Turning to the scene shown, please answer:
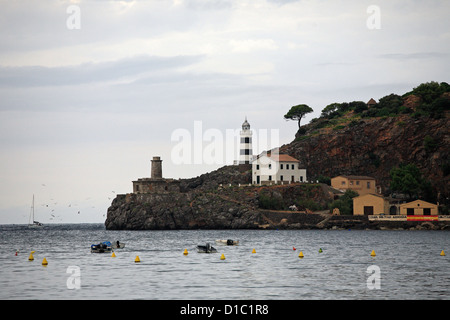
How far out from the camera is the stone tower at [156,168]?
163750mm

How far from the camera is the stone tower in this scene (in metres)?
164

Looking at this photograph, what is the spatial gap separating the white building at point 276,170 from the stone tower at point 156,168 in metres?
24.8

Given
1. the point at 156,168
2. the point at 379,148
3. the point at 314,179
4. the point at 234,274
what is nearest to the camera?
the point at 234,274

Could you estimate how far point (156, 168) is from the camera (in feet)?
538

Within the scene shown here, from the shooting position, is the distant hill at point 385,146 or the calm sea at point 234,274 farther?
the distant hill at point 385,146

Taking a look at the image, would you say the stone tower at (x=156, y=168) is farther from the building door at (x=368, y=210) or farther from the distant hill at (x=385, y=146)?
the building door at (x=368, y=210)

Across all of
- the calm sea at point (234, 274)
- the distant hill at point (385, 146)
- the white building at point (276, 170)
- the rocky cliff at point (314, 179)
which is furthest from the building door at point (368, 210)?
the calm sea at point (234, 274)

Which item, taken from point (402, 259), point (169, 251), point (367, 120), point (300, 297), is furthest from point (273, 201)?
point (300, 297)

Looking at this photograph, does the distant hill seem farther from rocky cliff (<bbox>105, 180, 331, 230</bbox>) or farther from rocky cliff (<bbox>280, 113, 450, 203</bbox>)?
rocky cliff (<bbox>105, 180, 331, 230</bbox>)

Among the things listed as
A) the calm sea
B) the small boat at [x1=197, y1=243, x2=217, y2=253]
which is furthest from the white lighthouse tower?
the small boat at [x1=197, y1=243, x2=217, y2=253]

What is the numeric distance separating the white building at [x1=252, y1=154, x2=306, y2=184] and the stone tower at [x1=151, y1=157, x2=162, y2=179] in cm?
2480

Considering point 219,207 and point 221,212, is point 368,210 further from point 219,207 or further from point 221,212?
point 219,207

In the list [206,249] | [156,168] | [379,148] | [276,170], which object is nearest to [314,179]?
[276,170]

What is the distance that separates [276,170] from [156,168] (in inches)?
1220
